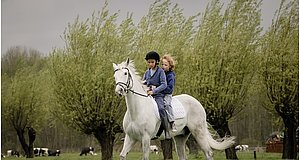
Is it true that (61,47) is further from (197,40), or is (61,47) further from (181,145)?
(181,145)

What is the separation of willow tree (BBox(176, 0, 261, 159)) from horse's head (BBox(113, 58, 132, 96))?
390 cm

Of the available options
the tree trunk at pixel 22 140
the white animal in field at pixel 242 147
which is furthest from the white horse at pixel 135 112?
the tree trunk at pixel 22 140

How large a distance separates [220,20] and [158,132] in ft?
13.2

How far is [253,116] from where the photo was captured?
8648 mm

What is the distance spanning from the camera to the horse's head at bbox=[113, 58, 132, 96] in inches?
135

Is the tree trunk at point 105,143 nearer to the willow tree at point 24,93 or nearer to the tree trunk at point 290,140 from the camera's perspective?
the willow tree at point 24,93

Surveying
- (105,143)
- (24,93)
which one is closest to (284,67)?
(105,143)

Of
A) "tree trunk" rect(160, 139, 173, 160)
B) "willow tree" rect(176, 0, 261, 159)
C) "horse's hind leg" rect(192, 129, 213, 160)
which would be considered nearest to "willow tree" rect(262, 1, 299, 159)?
"willow tree" rect(176, 0, 261, 159)

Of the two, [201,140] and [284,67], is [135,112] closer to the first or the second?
[201,140]

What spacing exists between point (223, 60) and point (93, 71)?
2.15 meters

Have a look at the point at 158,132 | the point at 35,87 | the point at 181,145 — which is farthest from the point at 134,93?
the point at 35,87

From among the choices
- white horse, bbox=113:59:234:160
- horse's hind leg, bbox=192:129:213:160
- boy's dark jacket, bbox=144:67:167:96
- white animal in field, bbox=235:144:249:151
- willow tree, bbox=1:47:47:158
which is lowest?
white animal in field, bbox=235:144:249:151

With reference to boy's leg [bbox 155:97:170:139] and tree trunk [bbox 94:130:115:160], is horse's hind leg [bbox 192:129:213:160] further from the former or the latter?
tree trunk [bbox 94:130:115:160]

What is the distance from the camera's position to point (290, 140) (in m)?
7.46
